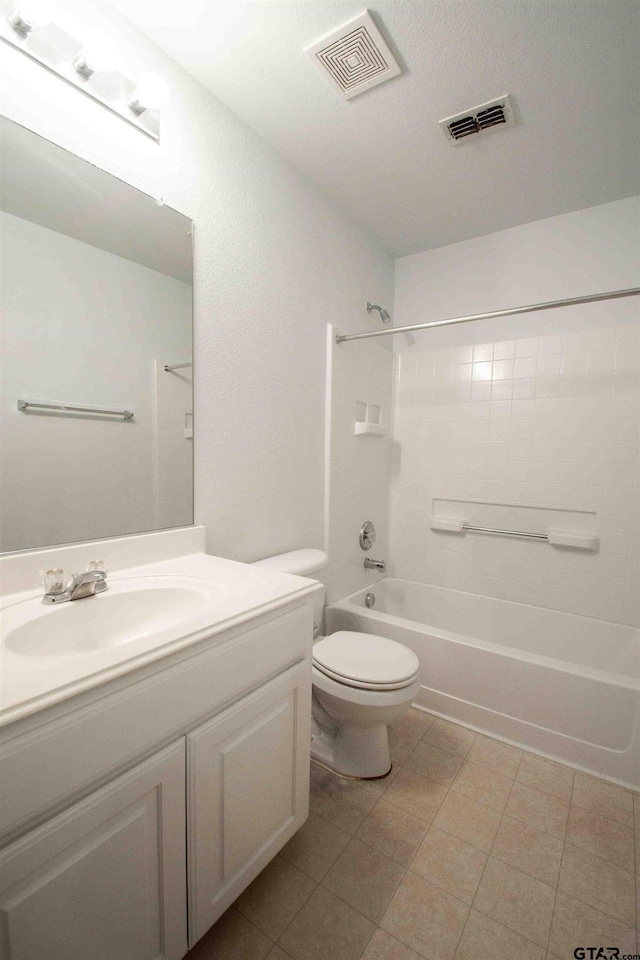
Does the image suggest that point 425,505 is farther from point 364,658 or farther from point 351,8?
point 351,8

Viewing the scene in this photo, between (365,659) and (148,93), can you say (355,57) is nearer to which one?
(148,93)

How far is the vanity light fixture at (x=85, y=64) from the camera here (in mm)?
959

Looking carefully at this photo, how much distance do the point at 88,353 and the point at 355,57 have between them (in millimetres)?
1214

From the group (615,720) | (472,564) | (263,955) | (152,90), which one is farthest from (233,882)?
(152,90)

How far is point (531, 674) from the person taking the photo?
1674mm

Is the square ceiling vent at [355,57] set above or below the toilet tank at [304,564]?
above

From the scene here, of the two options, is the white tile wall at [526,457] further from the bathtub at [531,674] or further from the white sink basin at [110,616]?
the white sink basin at [110,616]

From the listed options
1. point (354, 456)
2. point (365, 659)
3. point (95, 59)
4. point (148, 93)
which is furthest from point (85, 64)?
point (365, 659)

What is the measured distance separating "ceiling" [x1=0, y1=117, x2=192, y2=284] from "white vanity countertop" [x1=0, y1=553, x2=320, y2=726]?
0.91m

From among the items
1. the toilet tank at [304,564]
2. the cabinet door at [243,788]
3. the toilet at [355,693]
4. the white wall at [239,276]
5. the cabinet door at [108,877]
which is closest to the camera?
the cabinet door at [108,877]

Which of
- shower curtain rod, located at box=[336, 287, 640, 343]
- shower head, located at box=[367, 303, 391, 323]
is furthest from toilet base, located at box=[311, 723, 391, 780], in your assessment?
shower head, located at box=[367, 303, 391, 323]

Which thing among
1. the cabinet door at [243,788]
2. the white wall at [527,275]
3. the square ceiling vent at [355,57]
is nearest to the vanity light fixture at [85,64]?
the square ceiling vent at [355,57]

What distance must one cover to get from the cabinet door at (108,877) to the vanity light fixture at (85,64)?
5.17 ft

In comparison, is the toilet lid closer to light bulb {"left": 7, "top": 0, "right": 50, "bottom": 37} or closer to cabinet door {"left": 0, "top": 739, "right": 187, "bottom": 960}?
cabinet door {"left": 0, "top": 739, "right": 187, "bottom": 960}
